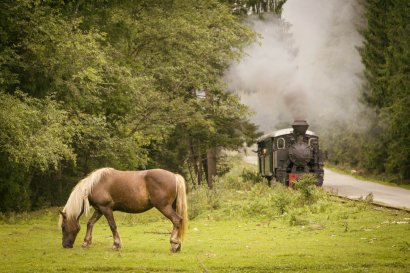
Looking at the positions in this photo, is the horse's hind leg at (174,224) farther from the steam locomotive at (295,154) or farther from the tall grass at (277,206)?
the steam locomotive at (295,154)

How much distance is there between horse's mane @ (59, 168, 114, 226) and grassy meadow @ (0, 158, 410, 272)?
0.88 m

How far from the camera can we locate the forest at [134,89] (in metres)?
22.6

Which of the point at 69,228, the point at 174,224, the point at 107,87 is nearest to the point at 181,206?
the point at 174,224

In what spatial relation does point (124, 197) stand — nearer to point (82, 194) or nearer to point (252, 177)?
point (82, 194)

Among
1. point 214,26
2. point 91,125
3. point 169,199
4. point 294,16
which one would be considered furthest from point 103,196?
point 294,16

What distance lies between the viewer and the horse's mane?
50.2ft

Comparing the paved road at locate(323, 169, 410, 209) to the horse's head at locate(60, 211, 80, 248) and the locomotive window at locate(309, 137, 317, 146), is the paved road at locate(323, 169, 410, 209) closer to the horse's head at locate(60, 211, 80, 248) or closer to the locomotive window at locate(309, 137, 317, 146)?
the locomotive window at locate(309, 137, 317, 146)

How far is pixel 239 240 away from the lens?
1725cm

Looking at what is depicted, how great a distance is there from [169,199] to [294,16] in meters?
35.4

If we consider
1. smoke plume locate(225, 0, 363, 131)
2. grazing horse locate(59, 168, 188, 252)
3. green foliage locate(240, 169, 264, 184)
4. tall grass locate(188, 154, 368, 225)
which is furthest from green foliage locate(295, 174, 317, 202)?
smoke plume locate(225, 0, 363, 131)

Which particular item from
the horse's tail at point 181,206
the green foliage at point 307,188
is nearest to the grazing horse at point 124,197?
the horse's tail at point 181,206

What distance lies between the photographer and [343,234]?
17.6m

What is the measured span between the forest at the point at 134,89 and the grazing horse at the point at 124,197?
535 centimetres

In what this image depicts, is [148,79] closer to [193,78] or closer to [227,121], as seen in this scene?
[193,78]
